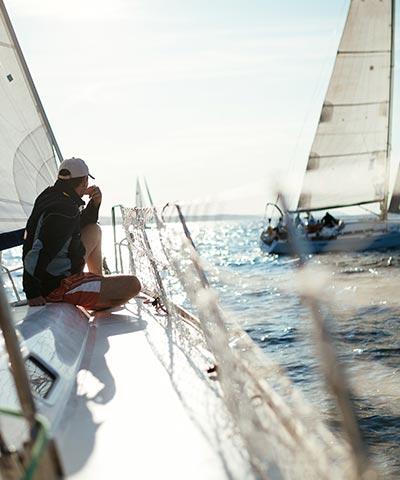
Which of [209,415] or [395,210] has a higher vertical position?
[209,415]

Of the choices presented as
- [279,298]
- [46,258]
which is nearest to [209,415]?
[46,258]

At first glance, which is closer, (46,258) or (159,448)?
(159,448)

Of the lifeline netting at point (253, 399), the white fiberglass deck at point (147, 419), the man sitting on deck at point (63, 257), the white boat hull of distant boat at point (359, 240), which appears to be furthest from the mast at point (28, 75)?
the white boat hull of distant boat at point (359, 240)

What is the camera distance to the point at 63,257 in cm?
477

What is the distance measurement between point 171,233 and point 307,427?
193cm

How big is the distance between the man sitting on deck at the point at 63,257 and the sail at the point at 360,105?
25.4 m

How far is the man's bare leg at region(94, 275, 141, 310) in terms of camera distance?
16.0ft

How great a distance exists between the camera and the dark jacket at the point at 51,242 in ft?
15.2

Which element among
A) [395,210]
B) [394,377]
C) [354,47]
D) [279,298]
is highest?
[354,47]

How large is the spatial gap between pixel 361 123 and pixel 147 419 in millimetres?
30693

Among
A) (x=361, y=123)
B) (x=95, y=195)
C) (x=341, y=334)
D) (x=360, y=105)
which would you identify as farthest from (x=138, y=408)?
(x=361, y=123)

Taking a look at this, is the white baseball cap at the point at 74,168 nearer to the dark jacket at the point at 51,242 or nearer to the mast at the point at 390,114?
the dark jacket at the point at 51,242

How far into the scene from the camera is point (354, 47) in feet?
100

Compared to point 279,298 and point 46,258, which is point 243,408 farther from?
point 279,298
